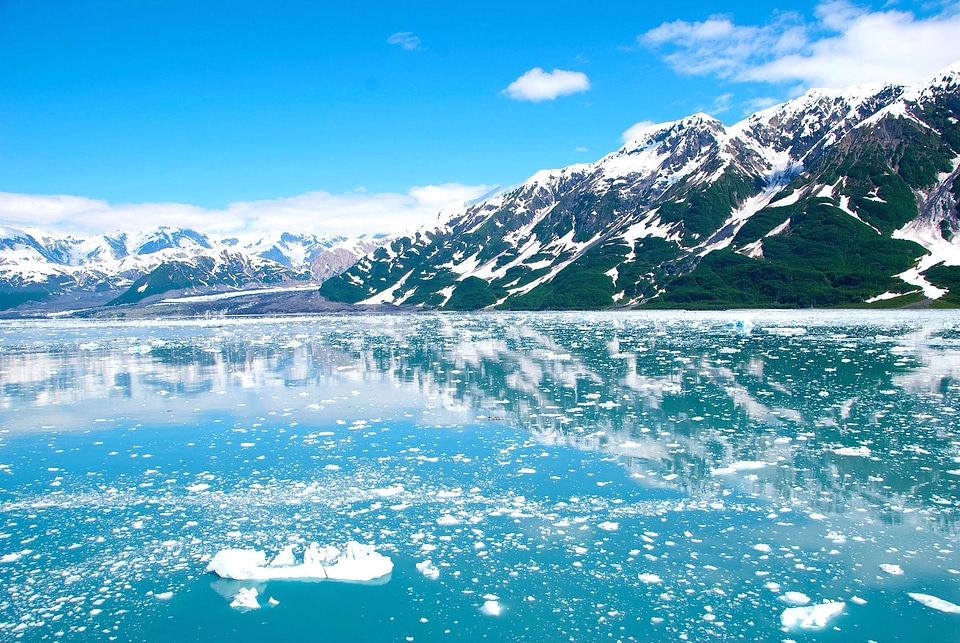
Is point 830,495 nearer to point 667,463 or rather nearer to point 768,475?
point 768,475

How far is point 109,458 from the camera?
22.3 meters

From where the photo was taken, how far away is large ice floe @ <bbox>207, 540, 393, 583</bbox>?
12734 mm

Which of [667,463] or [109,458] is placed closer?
[667,463]

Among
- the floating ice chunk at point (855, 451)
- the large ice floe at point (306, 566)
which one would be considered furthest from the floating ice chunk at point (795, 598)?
the floating ice chunk at point (855, 451)

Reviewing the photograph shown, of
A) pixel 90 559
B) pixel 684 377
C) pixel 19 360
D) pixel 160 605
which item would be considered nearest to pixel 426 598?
pixel 160 605

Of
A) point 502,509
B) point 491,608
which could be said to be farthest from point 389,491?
point 491,608

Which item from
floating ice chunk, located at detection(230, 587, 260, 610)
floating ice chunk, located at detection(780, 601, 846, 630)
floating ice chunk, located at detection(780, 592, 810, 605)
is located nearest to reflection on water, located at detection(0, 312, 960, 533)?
floating ice chunk, located at detection(780, 592, 810, 605)

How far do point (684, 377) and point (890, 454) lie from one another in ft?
61.1

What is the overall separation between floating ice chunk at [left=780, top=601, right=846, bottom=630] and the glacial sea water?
161 mm

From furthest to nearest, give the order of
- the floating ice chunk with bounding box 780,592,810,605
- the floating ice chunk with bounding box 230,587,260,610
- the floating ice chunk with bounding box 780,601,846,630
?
the floating ice chunk with bounding box 230,587,260,610, the floating ice chunk with bounding box 780,592,810,605, the floating ice chunk with bounding box 780,601,846,630

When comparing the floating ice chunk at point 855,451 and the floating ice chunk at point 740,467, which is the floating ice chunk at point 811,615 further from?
the floating ice chunk at point 855,451

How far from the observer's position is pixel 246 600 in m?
11.9

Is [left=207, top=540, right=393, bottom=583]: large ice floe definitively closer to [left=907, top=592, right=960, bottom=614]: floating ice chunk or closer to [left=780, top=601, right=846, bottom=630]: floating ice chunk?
[left=780, top=601, right=846, bottom=630]: floating ice chunk

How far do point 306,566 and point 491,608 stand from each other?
4248mm
